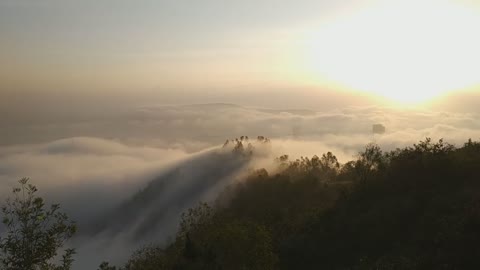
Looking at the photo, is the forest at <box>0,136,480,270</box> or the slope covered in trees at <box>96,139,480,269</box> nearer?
the forest at <box>0,136,480,270</box>

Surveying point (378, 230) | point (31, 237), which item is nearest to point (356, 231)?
point (378, 230)

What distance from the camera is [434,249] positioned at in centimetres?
3788

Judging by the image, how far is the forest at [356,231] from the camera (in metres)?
20.4

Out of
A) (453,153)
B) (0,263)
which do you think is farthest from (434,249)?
(0,263)

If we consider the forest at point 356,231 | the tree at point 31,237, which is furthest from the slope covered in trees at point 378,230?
the tree at point 31,237

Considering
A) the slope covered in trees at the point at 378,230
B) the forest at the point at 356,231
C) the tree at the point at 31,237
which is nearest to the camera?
the tree at the point at 31,237

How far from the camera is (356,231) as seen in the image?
161 ft

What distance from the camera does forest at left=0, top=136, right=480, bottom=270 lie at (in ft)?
67.1

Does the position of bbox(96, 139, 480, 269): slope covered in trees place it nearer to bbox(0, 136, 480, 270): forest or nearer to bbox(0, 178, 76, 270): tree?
bbox(0, 136, 480, 270): forest

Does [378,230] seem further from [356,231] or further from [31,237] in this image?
[31,237]

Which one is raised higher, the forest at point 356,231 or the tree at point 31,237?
the tree at point 31,237

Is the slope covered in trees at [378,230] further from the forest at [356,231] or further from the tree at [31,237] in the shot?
the tree at [31,237]

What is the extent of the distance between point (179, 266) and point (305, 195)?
3570 inches

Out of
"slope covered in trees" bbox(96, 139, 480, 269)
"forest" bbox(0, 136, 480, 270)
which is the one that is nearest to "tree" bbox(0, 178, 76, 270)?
"forest" bbox(0, 136, 480, 270)
